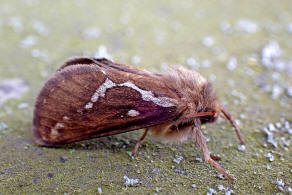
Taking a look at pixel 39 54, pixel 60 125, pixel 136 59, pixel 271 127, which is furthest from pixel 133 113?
pixel 39 54

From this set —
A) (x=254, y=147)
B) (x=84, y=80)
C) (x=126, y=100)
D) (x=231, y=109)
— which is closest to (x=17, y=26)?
(x=84, y=80)

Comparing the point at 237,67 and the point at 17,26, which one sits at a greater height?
the point at 17,26

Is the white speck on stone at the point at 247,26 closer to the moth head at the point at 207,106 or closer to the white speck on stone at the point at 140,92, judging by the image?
the moth head at the point at 207,106

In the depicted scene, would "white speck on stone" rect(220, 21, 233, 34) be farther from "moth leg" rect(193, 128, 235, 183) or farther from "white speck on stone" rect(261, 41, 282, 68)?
"moth leg" rect(193, 128, 235, 183)

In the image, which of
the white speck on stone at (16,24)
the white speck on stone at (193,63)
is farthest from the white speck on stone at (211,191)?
the white speck on stone at (16,24)

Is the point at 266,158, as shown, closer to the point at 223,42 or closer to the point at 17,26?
the point at 223,42

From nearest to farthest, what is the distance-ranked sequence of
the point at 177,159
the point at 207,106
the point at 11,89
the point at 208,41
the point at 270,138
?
the point at 177,159, the point at 207,106, the point at 270,138, the point at 11,89, the point at 208,41

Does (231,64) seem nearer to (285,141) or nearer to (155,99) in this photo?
(285,141)
